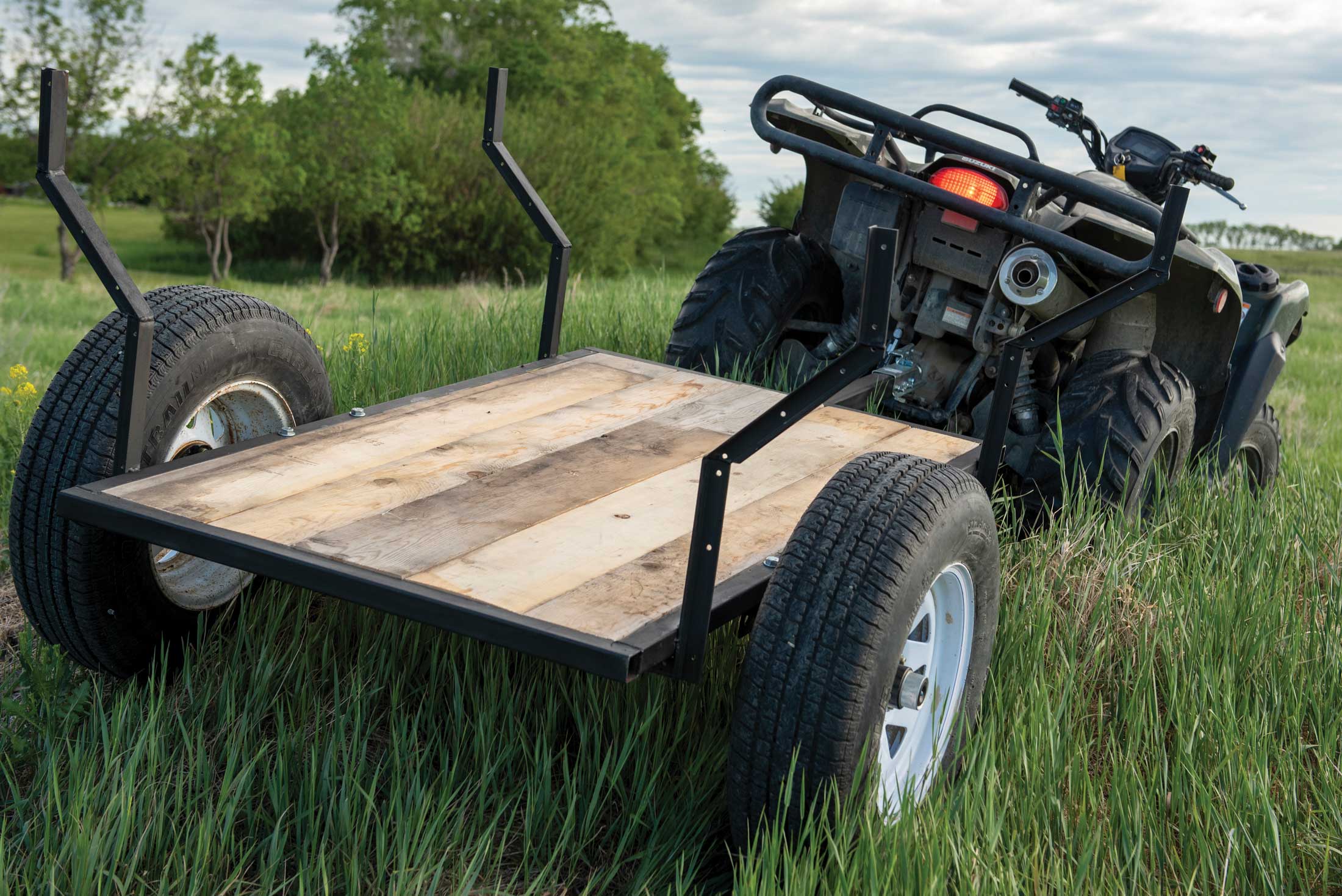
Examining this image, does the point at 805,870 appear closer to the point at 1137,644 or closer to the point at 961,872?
the point at 961,872

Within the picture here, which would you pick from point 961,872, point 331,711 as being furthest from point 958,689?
point 331,711

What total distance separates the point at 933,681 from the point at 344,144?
3243 centimetres

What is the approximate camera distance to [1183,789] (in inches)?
103

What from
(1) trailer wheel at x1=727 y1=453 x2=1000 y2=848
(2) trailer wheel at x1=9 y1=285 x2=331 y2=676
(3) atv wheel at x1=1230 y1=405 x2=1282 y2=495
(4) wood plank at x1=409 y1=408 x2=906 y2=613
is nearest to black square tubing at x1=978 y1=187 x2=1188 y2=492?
(4) wood plank at x1=409 y1=408 x2=906 y2=613

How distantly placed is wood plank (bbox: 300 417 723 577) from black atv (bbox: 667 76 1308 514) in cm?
72

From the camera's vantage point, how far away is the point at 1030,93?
17.0 feet

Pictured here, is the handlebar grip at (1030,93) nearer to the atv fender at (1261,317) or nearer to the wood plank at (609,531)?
the atv fender at (1261,317)

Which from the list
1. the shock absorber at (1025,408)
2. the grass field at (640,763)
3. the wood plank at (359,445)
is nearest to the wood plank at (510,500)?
the wood plank at (359,445)

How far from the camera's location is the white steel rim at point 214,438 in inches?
118

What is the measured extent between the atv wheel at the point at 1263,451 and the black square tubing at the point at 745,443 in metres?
3.41

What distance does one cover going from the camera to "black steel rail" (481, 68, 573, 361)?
3.94 meters

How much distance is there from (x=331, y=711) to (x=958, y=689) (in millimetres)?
1482

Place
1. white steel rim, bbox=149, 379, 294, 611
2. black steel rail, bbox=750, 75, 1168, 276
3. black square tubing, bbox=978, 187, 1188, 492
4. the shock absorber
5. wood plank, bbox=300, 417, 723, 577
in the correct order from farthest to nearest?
the shock absorber
black steel rail, bbox=750, 75, 1168, 276
black square tubing, bbox=978, 187, 1188, 492
white steel rim, bbox=149, 379, 294, 611
wood plank, bbox=300, 417, 723, 577

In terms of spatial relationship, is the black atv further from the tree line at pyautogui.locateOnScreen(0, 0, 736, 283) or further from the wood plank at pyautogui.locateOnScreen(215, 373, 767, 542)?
the tree line at pyautogui.locateOnScreen(0, 0, 736, 283)
